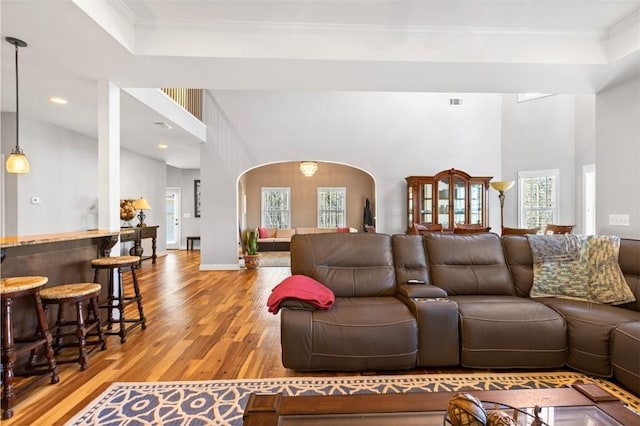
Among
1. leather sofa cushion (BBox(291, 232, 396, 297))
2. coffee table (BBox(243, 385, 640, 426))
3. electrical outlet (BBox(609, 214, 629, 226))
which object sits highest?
electrical outlet (BBox(609, 214, 629, 226))

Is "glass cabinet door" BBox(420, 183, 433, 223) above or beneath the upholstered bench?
above

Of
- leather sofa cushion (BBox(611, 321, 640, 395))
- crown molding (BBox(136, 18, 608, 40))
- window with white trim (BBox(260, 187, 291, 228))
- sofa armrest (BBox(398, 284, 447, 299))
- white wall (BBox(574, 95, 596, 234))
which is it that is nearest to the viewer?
leather sofa cushion (BBox(611, 321, 640, 395))

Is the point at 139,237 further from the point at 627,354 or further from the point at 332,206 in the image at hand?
the point at 627,354

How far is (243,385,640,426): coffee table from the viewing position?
121 cm

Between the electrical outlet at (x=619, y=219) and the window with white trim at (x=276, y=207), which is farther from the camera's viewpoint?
the window with white trim at (x=276, y=207)

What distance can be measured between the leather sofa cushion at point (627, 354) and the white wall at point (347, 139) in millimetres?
4616

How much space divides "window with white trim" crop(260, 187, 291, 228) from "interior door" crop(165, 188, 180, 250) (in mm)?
2626

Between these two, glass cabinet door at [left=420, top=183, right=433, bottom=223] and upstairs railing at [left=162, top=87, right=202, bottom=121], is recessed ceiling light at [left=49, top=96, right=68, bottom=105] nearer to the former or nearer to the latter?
upstairs railing at [left=162, top=87, right=202, bottom=121]

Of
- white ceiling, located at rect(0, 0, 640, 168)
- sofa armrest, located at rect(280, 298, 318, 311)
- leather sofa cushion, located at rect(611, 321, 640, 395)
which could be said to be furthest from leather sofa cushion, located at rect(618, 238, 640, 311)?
sofa armrest, located at rect(280, 298, 318, 311)

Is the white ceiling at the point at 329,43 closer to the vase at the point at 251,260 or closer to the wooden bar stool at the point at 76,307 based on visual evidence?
the wooden bar stool at the point at 76,307

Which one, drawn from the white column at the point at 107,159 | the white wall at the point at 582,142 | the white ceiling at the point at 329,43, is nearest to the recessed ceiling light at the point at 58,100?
the white ceiling at the point at 329,43

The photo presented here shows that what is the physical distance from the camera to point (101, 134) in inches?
130

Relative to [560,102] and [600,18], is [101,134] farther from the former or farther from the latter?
→ [560,102]

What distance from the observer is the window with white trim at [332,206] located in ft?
34.1
